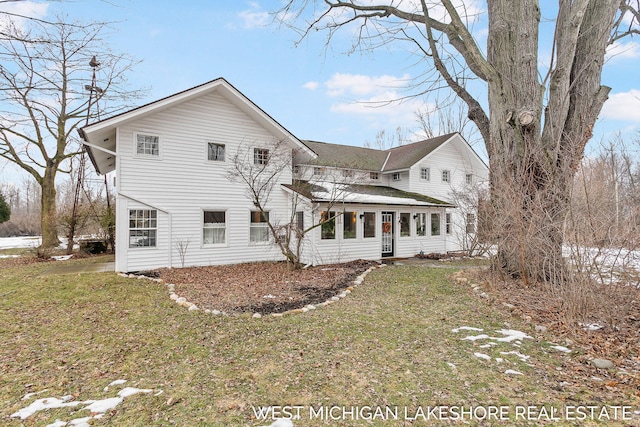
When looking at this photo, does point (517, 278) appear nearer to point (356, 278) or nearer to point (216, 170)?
point (356, 278)

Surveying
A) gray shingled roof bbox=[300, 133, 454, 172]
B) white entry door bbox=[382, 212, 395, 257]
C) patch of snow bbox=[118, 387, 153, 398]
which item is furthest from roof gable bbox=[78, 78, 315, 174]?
patch of snow bbox=[118, 387, 153, 398]

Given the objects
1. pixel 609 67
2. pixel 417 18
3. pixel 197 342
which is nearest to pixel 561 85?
pixel 609 67

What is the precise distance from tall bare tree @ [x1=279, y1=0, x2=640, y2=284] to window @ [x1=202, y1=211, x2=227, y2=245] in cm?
679

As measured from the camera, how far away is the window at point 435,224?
16.1m

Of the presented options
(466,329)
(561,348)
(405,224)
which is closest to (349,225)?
(405,224)

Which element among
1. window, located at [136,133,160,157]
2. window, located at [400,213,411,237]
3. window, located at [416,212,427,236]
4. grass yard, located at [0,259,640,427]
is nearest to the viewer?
grass yard, located at [0,259,640,427]

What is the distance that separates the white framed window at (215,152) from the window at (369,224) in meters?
6.35

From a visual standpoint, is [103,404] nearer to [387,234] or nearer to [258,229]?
[258,229]

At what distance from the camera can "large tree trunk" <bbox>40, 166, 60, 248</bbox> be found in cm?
1623

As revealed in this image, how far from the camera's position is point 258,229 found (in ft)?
40.8

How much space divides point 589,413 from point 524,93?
281 inches

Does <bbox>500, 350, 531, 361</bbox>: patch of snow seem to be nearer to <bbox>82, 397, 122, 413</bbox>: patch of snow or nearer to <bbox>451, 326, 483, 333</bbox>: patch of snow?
<bbox>451, 326, 483, 333</bbox>: patch of snow

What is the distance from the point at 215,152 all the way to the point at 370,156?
33.5 ft

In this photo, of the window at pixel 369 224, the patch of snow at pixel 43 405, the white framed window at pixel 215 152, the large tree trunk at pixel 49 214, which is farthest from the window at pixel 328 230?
the large tree trunk at pixel 49 214
